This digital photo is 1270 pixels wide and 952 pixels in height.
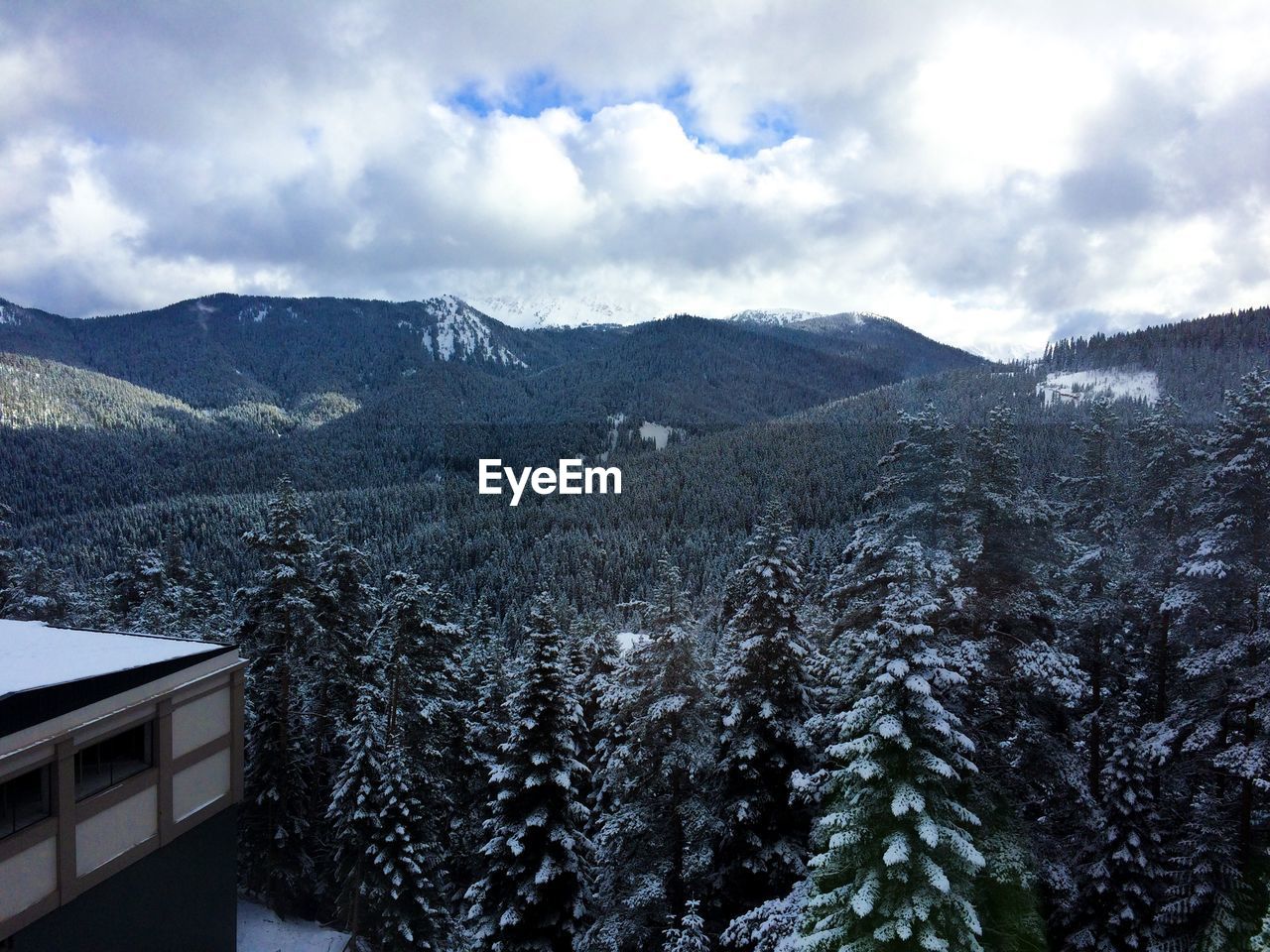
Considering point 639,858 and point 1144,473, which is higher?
point 1144,473

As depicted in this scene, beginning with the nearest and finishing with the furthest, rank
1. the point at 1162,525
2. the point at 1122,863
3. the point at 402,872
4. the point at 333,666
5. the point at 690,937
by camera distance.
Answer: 1. the point at 690,937
2. the point at 1122,863
3. the point at 1162,525
4. the point at 402,872
5. the point at 333,666

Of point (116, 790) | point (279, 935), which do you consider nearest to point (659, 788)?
point (116, 790)

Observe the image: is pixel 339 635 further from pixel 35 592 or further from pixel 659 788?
pixel 35 592

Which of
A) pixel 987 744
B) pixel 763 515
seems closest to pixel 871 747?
pixel 987 744

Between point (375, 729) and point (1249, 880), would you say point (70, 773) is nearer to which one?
point (375, 729)

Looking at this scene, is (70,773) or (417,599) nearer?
(70,773)

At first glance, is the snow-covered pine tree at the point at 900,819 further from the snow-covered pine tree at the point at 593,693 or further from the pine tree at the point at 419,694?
the pine tree at the point at 419,694
